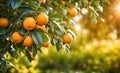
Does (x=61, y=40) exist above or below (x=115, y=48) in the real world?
below

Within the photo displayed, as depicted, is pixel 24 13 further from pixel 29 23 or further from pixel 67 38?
pixel 67 38

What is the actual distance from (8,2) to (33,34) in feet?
1.11

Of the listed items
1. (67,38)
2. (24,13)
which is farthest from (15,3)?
(67,38)

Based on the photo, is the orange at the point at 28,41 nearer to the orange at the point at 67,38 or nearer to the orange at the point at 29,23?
the orange at the point at 29,23


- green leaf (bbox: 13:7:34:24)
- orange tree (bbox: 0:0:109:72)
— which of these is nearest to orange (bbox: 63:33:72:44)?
orange tree (bbox: 0:0:109:72)

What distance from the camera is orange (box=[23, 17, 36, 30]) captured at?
2130mm

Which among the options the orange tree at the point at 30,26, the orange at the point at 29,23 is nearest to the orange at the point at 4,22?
the orange tree at the point at 30,26

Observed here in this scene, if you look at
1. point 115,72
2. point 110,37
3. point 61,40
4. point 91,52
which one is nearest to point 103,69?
point 115,72

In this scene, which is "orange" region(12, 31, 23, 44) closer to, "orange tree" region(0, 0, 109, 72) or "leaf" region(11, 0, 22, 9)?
"orange tree" region(0, 0, 109, 72)

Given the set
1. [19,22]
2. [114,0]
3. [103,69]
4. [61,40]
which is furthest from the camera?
[103,69]

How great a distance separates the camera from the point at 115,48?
7.16 metres

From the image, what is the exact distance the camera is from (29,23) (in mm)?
2129

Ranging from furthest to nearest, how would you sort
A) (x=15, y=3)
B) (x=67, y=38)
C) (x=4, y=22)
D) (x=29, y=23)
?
(x=67, y=38) → (x=4, y=22) → (x=15, y=3) → (x=29, y=23)

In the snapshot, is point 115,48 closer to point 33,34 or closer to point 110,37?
point 110,37
